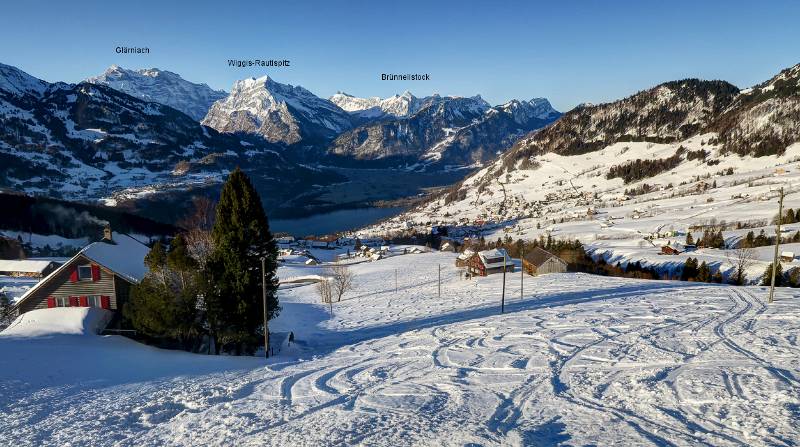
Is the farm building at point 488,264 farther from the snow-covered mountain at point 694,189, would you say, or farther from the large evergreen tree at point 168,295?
the snow-covered mountain at point 694,189

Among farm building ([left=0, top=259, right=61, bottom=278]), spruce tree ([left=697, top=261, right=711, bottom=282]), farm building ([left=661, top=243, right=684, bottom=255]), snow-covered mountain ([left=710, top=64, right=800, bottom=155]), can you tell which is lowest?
spruce tree ([left=697, top=261, right=711, bottom=282])

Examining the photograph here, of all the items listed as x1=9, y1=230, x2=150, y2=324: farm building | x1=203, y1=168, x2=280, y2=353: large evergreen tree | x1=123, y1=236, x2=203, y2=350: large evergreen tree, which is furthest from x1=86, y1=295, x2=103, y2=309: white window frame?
x1=203, y1=168, x2=280, y2=353: large evergreen tree

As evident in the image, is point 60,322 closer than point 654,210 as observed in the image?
Yes

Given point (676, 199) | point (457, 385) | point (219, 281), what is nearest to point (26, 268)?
point (219, 281)

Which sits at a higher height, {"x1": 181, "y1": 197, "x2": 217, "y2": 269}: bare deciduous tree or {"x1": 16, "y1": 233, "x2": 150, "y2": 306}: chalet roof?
{"x1": 181, "y1": 197, "x2": 217, "y2": 269}: bare deciduous tree

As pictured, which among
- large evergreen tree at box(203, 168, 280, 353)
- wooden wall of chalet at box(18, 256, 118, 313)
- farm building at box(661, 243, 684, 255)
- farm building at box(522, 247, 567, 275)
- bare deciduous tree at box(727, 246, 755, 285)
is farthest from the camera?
farm building at box(661, 243, 684, 255)

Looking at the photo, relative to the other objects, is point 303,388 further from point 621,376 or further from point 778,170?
point 778,170

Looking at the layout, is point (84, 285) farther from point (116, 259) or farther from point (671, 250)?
point (671, 250)

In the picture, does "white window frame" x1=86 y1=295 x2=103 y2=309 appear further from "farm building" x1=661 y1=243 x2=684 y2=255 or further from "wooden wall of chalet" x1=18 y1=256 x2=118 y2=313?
"farm building" x1=661 y1=243 x2=684 y2=255
